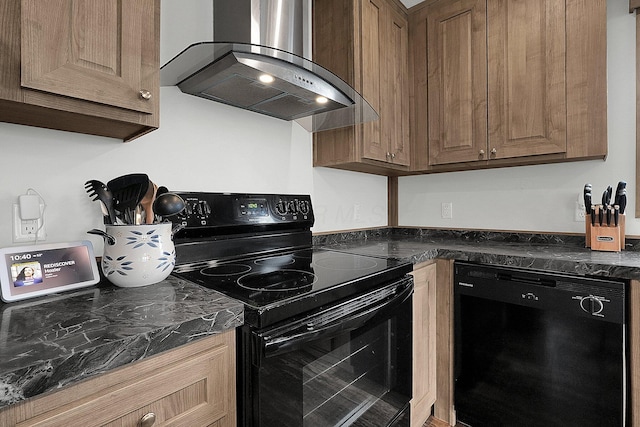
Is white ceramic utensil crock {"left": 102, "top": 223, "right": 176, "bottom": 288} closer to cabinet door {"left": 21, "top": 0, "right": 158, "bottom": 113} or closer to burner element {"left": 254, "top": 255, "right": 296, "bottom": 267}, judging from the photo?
cabinet door {"left": 21, "top": 0, "right": 158, "bottom": 113}

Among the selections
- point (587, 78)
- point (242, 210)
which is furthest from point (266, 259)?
point (587, 78)

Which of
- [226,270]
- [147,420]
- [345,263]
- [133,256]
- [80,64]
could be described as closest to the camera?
[147,420]

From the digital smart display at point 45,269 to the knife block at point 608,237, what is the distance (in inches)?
87.2

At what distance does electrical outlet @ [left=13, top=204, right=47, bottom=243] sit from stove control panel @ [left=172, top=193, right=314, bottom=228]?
41cm

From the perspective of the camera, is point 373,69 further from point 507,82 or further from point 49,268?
point 49,268

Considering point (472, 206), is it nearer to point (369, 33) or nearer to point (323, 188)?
point (323, 188)

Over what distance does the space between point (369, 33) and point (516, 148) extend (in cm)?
107

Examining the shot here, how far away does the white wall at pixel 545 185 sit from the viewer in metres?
1.71

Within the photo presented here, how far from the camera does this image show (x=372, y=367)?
120cm

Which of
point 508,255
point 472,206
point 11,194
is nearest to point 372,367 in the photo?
point 508,255

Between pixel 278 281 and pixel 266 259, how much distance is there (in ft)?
1.49

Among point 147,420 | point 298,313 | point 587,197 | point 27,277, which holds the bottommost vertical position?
point 147,420

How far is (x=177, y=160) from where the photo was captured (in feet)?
4.61

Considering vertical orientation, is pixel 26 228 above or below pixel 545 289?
above
